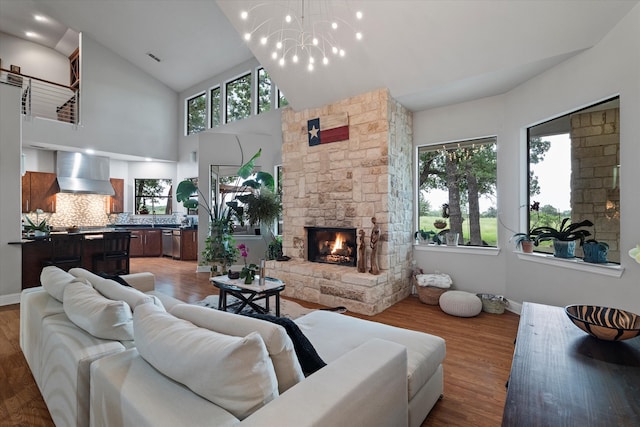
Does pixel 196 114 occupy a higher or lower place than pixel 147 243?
higher

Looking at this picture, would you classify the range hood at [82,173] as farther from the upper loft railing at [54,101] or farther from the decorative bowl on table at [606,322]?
the decorative bowl on table at [606,322]

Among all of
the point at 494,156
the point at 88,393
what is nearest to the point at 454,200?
the point at 494,156

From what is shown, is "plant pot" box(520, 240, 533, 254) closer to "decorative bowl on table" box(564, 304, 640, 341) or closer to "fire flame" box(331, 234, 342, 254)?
"fire flame" box(331, 234, 342, 254)

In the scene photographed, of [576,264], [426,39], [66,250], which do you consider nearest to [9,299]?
[66,250]

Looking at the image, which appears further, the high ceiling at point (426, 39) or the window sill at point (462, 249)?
the window sill at point (462, 249)

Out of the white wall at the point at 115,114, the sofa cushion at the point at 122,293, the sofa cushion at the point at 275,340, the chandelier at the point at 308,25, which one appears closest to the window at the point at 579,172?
the chandelier at the point at 308,25

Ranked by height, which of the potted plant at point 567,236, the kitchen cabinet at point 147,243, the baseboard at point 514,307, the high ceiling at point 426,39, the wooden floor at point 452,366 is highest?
the high ceiling at point 426,39

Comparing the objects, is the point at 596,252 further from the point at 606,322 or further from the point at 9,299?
the point at 9,299

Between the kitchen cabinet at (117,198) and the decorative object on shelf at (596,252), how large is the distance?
10.7m

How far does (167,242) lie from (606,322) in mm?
9741

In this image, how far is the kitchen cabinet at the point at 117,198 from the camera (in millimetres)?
9141

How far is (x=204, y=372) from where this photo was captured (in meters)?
1.09

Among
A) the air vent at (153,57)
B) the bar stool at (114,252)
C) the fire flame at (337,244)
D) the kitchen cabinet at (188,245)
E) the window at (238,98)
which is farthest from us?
the kitchen cabinet at (188,245)

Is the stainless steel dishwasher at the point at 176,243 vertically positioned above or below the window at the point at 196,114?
below
